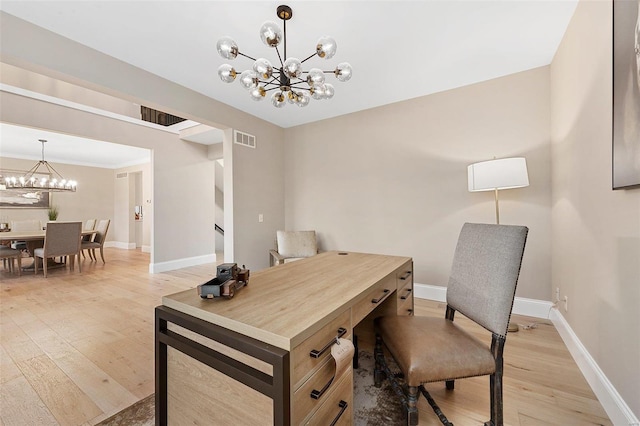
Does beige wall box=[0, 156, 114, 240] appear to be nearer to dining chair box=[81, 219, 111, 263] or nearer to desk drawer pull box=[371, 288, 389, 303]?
dining chair box=[81, 219, 111, 263]

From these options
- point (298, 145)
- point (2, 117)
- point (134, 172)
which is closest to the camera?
point (2, 117)

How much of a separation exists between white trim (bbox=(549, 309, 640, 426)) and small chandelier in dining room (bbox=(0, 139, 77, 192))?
29.1 feet

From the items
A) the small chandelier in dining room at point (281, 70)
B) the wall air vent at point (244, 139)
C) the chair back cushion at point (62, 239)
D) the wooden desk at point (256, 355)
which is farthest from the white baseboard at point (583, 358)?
the chair back cushion at point (62, 239)

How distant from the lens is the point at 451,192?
120 inches

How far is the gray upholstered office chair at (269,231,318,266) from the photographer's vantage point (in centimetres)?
360

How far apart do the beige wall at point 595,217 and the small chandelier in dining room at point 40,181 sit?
28.2 ft

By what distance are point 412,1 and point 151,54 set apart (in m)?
2.29

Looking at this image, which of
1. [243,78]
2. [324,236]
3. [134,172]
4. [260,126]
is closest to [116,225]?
[134,172]

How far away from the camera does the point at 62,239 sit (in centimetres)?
463

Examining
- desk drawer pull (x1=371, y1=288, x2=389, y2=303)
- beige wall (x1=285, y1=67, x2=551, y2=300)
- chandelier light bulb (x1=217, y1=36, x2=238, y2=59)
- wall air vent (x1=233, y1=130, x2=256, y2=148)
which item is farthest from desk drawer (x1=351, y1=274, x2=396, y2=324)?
wall air vent (x1=233, y1=130, x2=256, y2=148)

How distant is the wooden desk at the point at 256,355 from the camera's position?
76 centimetres

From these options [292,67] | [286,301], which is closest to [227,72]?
[292,67]

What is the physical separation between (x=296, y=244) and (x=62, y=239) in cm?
447

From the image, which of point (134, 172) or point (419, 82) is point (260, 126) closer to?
point (419, 82)
